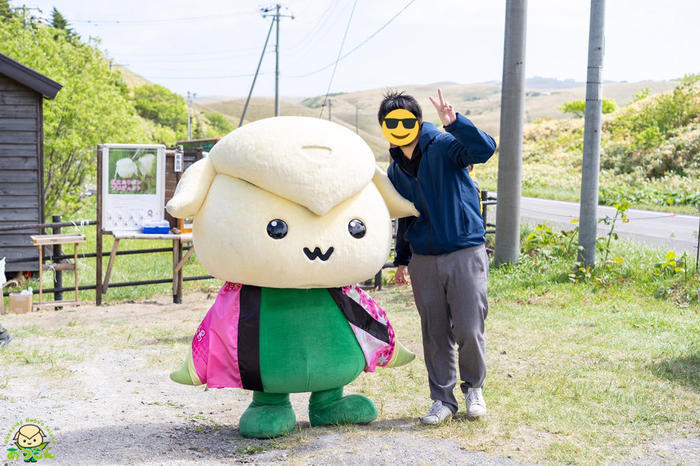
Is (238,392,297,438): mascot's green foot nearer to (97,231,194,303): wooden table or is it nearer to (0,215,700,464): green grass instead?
(0,215,700,464): green grass

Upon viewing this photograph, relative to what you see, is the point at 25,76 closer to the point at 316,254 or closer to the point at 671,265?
the point at 316,254

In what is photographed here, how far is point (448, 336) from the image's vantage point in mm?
4297

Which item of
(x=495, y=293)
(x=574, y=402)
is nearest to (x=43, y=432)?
(x=574, y=402)

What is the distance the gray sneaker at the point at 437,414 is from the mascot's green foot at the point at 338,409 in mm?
337

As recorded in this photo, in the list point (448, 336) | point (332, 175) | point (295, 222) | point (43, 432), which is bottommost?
point (43, 432)

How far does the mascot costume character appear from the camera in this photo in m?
3.73

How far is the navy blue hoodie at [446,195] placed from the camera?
13.3 feet

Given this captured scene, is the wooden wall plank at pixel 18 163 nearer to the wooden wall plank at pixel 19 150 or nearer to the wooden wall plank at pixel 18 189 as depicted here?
the wooden wall plank at pixel 19 150

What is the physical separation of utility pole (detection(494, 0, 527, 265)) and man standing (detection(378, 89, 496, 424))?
553 cm

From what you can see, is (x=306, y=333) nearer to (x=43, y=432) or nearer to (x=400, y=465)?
(x=400, y=465)

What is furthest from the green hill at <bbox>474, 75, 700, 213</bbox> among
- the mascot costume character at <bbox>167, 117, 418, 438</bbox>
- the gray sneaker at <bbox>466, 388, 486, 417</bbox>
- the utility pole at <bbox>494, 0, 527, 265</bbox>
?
the mascot costume character at <bbox>167, 117, 418, 438</bbox>

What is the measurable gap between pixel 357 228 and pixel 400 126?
0.71m

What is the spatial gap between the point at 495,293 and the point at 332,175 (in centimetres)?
535

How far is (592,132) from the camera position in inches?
339
